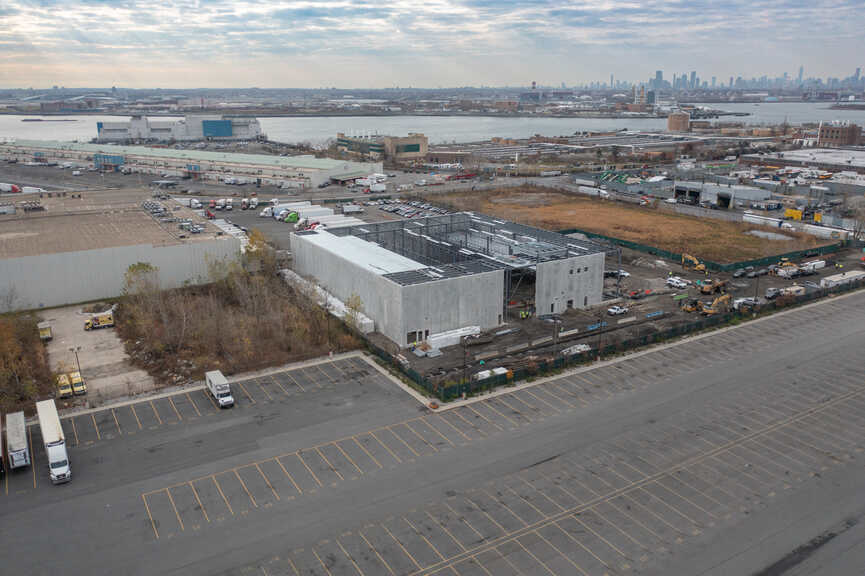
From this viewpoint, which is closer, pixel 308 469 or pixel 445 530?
pixel 445 530

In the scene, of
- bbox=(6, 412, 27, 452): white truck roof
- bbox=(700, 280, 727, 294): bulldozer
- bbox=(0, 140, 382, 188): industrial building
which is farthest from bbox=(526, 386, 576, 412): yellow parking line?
bbox=(0, 140, 382, 188): industrial building

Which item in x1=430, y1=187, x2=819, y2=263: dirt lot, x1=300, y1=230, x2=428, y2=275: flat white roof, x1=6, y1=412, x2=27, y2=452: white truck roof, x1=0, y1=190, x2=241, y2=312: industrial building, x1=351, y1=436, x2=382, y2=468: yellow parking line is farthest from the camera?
x1=430, y1=187, x2=819, y2=263: dirt lot

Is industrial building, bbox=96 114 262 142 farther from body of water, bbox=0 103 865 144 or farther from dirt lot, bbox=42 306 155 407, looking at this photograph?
dirt lot, bbox=42 306 155 407

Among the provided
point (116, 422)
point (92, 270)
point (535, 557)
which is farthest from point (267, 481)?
point (92, 270)

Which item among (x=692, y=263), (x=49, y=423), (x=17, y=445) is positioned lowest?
(x=17, y=445)

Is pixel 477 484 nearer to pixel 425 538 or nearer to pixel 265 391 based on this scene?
pixel 425 538

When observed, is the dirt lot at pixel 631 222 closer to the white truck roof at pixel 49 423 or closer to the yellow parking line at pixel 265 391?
the yellow parking line at pixel 265 391
